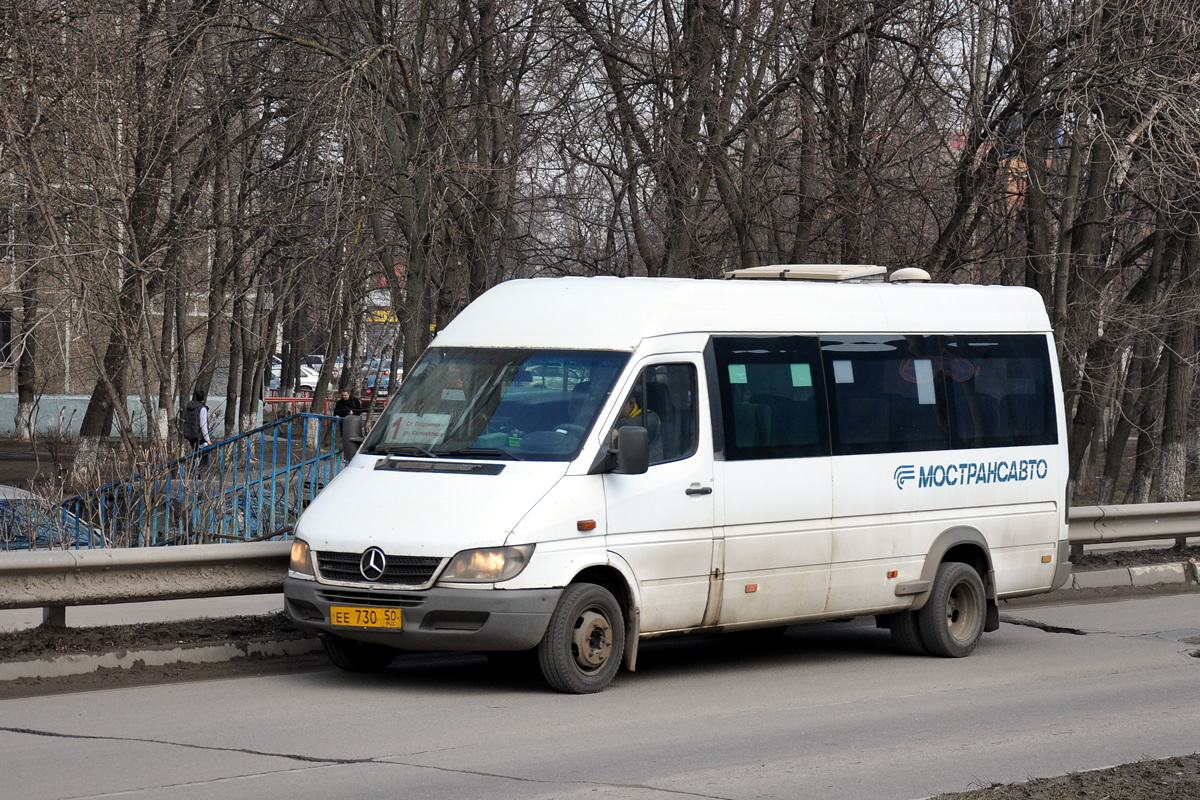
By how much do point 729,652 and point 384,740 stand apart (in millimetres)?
4207

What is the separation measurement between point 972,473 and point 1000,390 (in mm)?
787

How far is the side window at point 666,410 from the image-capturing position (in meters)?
9.30

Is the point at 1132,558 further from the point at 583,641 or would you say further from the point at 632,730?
the point at 632,730

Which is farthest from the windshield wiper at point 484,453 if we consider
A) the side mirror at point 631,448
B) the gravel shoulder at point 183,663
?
the gravel shoulder at point 183,663

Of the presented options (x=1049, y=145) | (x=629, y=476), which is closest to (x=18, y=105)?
(x=629, y=476)

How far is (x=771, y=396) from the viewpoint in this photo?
1004 centimetres

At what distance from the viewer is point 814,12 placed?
17250 mm

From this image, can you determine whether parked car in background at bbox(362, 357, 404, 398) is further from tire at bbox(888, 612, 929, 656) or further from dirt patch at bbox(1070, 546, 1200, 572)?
tire at bbox(888, 612, 929, 656)

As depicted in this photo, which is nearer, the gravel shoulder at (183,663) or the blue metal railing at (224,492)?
the gravel shoulder at (183,663)

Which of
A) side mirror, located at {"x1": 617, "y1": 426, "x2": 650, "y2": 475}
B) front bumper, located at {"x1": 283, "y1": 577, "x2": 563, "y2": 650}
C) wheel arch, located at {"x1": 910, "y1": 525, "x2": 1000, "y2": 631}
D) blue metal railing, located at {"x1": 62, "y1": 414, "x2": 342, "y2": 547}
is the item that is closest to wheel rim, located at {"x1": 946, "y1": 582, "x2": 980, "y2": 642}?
wheel arch, located at {"x1": 910, "y1": 525, "x2": 1000, "y2": 631}

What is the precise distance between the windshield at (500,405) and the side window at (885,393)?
6.21 ft

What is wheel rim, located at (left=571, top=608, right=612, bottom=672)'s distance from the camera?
347 inches

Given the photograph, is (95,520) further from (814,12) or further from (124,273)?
(814,12)

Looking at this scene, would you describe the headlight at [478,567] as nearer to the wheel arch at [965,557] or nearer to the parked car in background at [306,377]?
the wheel arch at [965,557]
